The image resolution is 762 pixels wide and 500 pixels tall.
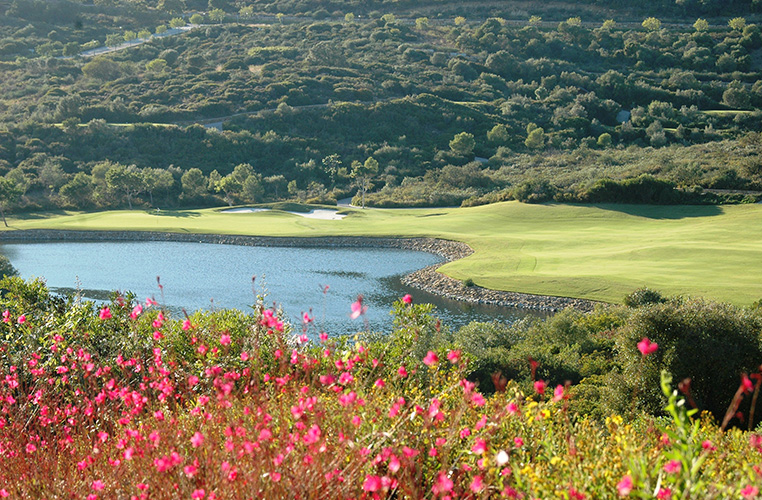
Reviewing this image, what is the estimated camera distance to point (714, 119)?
7712 centimetres

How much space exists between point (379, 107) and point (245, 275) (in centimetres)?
5032

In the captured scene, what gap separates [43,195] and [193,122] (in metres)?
23.8

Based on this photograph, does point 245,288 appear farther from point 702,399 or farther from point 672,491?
point 672,491

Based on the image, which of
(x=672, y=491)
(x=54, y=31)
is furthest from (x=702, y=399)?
(x=54, y=31)

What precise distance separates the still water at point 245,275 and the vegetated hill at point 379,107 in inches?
534

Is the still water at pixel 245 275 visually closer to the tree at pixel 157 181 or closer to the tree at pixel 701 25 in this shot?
the tree at pixel 157 181

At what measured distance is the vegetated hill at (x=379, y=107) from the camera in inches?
2072

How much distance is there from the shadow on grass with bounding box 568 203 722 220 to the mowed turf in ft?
0.19

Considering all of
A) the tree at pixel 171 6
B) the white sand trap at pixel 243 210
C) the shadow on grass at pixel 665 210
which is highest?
the tree at pixel 171 6

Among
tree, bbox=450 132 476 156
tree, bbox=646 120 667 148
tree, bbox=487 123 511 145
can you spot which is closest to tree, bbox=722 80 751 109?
tree, bbox=646 120 667 148

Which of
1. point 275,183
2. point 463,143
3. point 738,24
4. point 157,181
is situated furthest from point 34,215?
point 738,24

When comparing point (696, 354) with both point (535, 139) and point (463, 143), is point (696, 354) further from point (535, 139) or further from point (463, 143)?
point (535, 139)

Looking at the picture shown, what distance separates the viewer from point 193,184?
173 ft

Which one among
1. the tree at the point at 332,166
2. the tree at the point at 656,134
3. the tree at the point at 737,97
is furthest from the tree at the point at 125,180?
the tree at the point at 737,97
